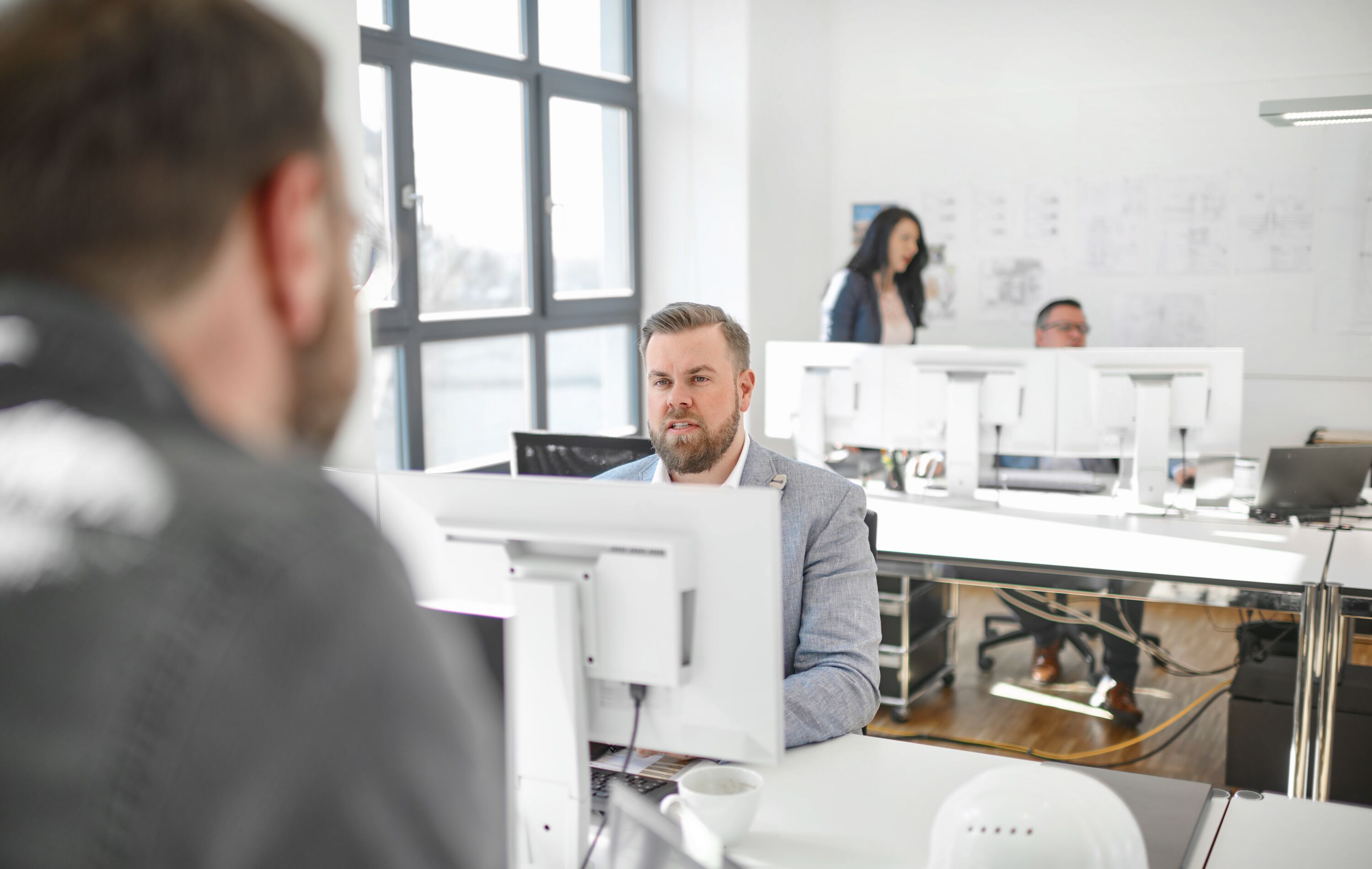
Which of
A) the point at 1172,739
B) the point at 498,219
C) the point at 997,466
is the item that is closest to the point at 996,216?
the point at 997,466

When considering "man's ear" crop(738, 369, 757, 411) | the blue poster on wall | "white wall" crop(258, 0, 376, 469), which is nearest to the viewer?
"man's ear" crop(738, 369, 757, 411)

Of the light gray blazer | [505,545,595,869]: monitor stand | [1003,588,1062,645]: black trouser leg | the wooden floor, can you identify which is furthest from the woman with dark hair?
[505,545,595,869]: monitor stand

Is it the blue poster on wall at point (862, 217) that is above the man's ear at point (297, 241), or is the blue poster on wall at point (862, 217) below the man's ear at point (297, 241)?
above

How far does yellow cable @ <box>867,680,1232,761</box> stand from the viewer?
3.35 meters

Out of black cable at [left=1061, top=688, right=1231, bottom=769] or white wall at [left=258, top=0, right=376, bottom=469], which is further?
black cable at [left=1061, top=688, right=1231, bottom=769]

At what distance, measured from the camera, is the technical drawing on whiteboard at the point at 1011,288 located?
5305 mm

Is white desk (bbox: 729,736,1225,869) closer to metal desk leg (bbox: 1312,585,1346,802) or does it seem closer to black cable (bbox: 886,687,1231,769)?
metal desk leg (bbox: 1312,585,1346,802)

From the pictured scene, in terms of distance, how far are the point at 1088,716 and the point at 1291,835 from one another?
7.94ft

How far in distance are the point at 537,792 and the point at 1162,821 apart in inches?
31.6

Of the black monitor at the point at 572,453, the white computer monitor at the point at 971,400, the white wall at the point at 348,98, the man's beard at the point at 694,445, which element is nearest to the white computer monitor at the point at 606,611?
the man's beard at the point at 694,445

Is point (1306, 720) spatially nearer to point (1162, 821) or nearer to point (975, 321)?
point (1162, 821)

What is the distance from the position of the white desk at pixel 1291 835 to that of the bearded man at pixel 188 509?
47.4 inches

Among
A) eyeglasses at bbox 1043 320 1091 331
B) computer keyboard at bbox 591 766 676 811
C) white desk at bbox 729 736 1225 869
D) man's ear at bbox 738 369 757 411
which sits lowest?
white desk at bbox 729 736 1225 869

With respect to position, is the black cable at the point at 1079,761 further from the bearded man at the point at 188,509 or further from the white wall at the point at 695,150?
the bearded man at the point at 188,509
